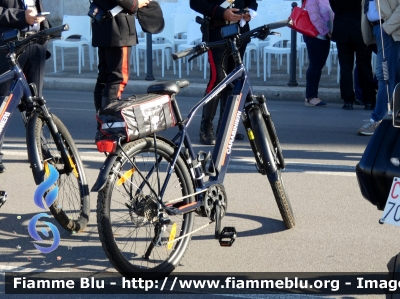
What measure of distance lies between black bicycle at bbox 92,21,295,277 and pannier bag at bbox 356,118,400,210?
4.07 feet

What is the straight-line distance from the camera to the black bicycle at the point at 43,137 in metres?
4.74

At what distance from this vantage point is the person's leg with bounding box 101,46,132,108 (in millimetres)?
6512

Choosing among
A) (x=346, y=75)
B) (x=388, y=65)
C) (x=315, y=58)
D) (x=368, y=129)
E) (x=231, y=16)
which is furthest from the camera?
(x=315, y=58)

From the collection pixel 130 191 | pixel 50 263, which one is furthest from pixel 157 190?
pixel 50 263

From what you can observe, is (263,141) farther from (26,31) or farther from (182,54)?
(26,31)

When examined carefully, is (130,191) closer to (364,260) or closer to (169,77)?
(364,260)

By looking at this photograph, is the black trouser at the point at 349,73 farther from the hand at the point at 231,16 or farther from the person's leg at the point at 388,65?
the hand at the point at 231,16

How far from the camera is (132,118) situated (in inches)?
163

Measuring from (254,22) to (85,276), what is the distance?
10.0 metres

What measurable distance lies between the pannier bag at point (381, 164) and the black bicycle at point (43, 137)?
2.02 metres

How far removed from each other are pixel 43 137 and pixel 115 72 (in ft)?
5.77

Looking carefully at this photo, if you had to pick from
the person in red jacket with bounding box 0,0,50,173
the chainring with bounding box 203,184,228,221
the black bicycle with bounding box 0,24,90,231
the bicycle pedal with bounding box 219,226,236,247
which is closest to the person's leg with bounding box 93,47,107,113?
the person in red jacket with bounding box 0,0,50,173

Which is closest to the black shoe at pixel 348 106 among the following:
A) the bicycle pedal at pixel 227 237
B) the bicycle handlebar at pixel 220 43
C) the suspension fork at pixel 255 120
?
the bicycle handlebar at pixel 220 43

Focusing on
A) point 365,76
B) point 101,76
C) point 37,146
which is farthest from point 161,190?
point 365,76
